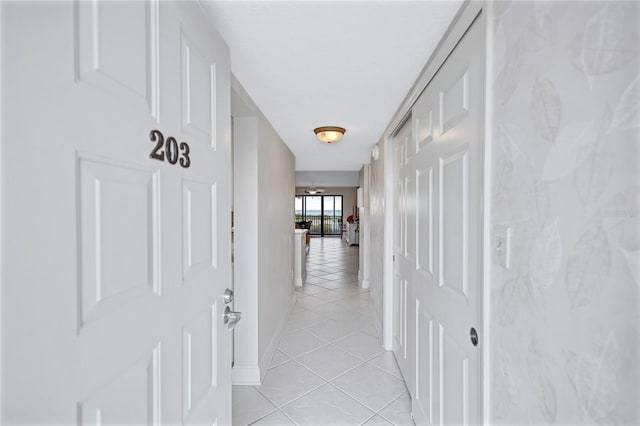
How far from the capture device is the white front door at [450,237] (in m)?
1.13

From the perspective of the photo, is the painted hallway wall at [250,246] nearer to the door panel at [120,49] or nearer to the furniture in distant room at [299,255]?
the door panel at [120,49]

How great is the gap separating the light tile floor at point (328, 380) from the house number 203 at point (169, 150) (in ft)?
6.09

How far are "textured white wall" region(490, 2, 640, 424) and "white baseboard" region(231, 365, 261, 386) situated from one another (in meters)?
1.93

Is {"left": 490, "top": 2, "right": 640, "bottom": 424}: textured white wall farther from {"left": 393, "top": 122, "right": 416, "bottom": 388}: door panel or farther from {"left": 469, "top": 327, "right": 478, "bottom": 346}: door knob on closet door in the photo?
{"left": 393, "top": 122, "right": 416, "bottom": 388}: door panel

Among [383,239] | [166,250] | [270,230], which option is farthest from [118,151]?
[383,239]

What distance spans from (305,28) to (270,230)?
194 cm

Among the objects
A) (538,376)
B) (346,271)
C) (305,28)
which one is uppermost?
(305,28)

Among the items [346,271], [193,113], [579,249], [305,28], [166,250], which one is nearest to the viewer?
[579,249]

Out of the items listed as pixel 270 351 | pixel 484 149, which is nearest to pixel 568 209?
pixel 484 149

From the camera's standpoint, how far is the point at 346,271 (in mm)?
6977

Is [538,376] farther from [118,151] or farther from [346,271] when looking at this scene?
[346,271]

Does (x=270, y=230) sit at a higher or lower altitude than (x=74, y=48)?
lower

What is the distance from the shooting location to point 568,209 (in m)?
0.68

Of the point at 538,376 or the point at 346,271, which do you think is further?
the point at 346,271
